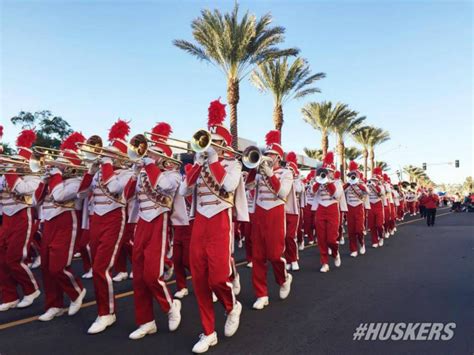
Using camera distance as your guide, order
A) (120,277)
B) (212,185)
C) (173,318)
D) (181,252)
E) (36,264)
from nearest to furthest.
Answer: (212,185), (173,318), (181,252), (120,277), (36,264)

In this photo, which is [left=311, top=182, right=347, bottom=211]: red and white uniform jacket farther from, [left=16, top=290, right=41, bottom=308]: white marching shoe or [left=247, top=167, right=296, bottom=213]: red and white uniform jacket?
[left=16, top=290, right=41, bottom=308]: white marching shoe

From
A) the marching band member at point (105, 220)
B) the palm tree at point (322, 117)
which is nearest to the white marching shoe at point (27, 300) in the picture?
the marching band member at point (105, 220)

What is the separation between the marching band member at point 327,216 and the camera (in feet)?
29.5

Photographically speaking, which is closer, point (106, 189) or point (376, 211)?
point (106, 189)

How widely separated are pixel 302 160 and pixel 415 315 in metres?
26.0

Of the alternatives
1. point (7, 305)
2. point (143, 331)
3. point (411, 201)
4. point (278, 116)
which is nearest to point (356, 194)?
point (143, 331)

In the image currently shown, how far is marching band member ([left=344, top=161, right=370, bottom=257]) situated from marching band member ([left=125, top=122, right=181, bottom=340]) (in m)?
6.69

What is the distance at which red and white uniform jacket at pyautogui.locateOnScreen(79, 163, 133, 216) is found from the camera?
548 centimetres

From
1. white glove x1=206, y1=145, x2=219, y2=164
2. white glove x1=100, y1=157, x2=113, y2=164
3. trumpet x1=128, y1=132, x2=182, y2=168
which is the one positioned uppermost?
trumpet x1=128, y1=132, x2=182, y2=168

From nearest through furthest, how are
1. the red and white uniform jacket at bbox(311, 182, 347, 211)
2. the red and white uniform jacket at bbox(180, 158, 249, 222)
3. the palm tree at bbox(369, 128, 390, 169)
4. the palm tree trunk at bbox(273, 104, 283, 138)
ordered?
the red and white uniform jacket at bbox(180, 158, 249, 222)
the red and white uniform jacket at bbox(311, 182, 347, 211)
the palm tree trunk at bbox(273, 104, 283, 138)
the palm tree at bbox(369, 128, 390, 169)

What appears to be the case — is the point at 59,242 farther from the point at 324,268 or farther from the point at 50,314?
the point at 324,268

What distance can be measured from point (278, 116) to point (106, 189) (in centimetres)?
2016

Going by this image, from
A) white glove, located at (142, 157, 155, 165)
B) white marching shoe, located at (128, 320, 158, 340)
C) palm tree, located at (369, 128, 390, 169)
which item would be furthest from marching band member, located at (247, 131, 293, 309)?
palm tree, located at (369, 128, 390, 169)

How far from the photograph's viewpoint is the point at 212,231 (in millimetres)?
4715
